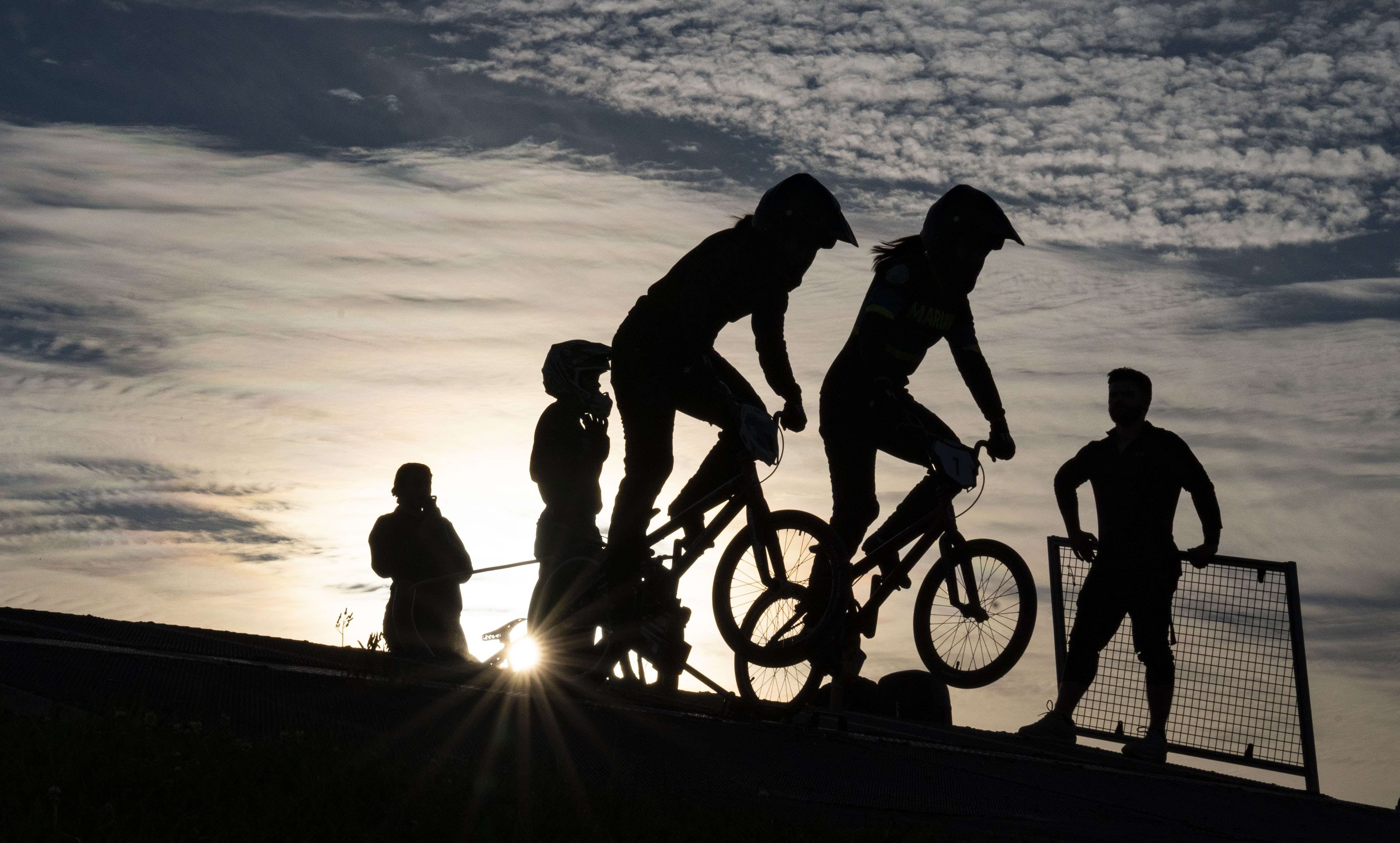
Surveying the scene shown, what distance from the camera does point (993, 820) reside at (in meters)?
4.41

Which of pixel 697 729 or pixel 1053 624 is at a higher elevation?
pixel 1053 624

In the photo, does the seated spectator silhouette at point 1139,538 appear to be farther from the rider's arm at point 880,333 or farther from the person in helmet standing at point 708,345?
the person in helmet standing at point 708,345

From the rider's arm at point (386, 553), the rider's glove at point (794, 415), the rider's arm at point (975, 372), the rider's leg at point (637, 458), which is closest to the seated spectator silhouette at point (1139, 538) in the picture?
the rider's arm at point (975, 372)

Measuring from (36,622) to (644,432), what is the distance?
3.29 meters

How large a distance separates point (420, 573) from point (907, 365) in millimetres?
3543

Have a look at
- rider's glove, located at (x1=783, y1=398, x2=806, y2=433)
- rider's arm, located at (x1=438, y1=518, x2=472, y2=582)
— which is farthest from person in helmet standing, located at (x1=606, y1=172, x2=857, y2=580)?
rider's arm, located at (x1=438, y1=518, x2=472, y2=582)

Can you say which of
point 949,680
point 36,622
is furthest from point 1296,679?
point 36,622

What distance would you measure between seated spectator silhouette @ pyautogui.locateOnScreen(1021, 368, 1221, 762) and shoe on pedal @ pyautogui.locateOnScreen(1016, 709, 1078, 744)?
0.5 inches

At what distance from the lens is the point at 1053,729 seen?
8.95 metres

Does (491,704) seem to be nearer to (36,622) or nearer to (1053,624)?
(36,622)

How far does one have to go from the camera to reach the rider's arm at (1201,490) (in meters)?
8.65

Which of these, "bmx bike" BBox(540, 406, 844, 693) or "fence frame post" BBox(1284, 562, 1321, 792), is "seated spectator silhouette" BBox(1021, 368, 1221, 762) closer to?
"fence frame post" BBox(1284, 562, 1321, 792)

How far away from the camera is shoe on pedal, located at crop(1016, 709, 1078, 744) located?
8.80 meters

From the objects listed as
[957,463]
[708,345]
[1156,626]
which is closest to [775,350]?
[708,345]
